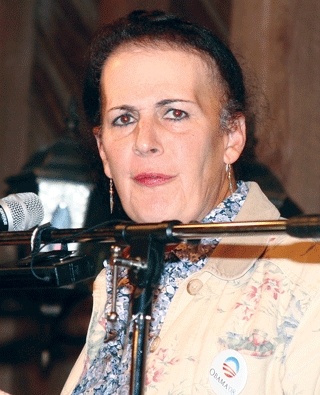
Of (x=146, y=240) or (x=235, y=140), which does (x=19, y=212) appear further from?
(x=235, y=140)

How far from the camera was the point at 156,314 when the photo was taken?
104 inches

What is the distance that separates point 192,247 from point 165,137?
28 centimetres

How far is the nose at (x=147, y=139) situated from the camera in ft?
8.68

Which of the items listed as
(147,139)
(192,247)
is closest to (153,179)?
(147,139)

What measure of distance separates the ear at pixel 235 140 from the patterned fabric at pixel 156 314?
13 centimetres

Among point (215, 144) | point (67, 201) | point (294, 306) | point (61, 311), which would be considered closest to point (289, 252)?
point (294, 306)

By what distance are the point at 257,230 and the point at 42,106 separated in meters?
7.36

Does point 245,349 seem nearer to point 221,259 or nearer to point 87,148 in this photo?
point 221,259

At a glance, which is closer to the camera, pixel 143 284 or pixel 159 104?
pixel 143 284

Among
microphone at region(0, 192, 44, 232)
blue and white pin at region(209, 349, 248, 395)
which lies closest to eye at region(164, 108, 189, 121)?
microphone at region(0, 192, 44, 232)

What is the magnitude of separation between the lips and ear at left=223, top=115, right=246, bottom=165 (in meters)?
0.24

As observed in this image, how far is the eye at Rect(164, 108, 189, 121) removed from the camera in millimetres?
2705

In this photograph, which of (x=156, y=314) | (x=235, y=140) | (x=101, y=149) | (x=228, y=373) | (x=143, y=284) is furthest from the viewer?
(x=101, y=149)

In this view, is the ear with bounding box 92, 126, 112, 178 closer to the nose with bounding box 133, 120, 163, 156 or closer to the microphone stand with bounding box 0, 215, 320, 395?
the nose with bounding box 133, 120, 163, 156
